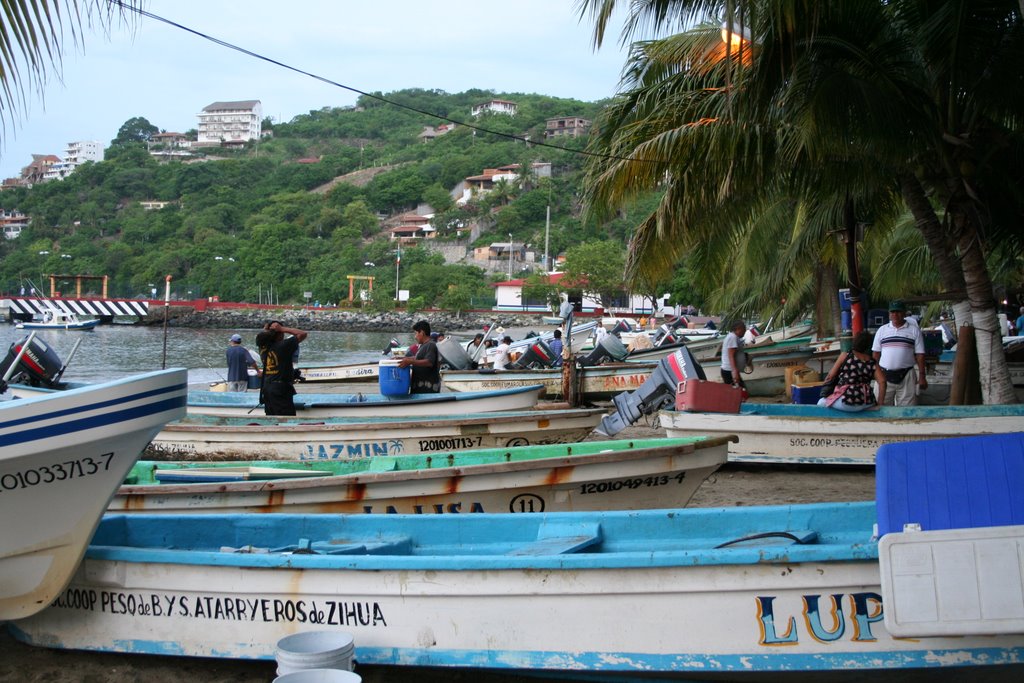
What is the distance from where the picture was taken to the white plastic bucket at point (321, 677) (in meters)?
4.81

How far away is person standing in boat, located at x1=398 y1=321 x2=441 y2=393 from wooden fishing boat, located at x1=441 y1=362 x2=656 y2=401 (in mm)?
4352

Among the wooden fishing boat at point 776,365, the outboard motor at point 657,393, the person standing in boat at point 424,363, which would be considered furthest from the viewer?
the wooden fishing boat at point 776,365

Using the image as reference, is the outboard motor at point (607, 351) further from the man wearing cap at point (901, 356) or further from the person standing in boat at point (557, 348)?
the man wearing cap at point (901, 356)

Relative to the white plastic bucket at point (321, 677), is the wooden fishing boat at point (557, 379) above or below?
above

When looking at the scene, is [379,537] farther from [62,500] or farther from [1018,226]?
[1018,226]

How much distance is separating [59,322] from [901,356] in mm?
90166

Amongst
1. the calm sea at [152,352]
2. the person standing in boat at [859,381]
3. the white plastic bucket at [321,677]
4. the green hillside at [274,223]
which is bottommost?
the white plastic bucket at [321,677]

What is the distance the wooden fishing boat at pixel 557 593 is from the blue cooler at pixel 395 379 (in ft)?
24.3

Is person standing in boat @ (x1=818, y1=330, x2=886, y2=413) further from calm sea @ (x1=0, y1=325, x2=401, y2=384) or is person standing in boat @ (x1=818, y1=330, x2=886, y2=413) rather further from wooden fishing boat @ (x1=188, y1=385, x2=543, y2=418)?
calm sea @ (x1=0, y1=325, x2=401, y2=384)

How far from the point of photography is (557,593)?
5.10 m

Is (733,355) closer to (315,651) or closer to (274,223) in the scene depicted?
(315,651)

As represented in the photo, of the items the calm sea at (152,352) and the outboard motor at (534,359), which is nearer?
the outboard motor at (534,359)

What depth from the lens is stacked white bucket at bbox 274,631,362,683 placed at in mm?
4848

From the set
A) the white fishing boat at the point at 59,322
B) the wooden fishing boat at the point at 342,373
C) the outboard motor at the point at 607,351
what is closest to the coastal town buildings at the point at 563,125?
the white fishing boat at the point at 59,322
